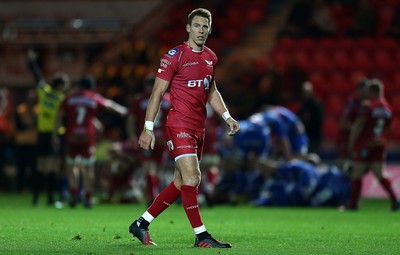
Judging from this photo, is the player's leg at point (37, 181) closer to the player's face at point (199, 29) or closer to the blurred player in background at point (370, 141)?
the blurred player in background at point (370, 141)

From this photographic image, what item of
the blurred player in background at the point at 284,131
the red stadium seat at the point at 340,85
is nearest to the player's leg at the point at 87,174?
the blurred player in background at the point at 284,131

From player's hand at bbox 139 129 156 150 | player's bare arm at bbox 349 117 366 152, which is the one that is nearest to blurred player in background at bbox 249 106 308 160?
player's bare arm at bbox 349 117 366 152

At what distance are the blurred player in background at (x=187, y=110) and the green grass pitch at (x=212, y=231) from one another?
373 millimetres

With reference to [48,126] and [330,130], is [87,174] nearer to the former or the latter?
[48,126]

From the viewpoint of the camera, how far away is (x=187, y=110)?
30.3 ft

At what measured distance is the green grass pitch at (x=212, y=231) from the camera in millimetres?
8805

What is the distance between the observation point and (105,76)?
25.3 m

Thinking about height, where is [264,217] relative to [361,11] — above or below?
below

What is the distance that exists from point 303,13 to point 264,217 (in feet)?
38.9

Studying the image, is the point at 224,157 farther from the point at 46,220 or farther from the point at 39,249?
the point at 39,249

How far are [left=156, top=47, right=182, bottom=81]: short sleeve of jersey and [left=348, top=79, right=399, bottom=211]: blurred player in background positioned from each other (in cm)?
737

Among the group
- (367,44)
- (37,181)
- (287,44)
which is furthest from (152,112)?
(287,44)

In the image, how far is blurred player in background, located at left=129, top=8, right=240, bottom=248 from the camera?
29.7 feet

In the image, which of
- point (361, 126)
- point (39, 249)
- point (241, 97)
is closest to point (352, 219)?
point (361, 126)
